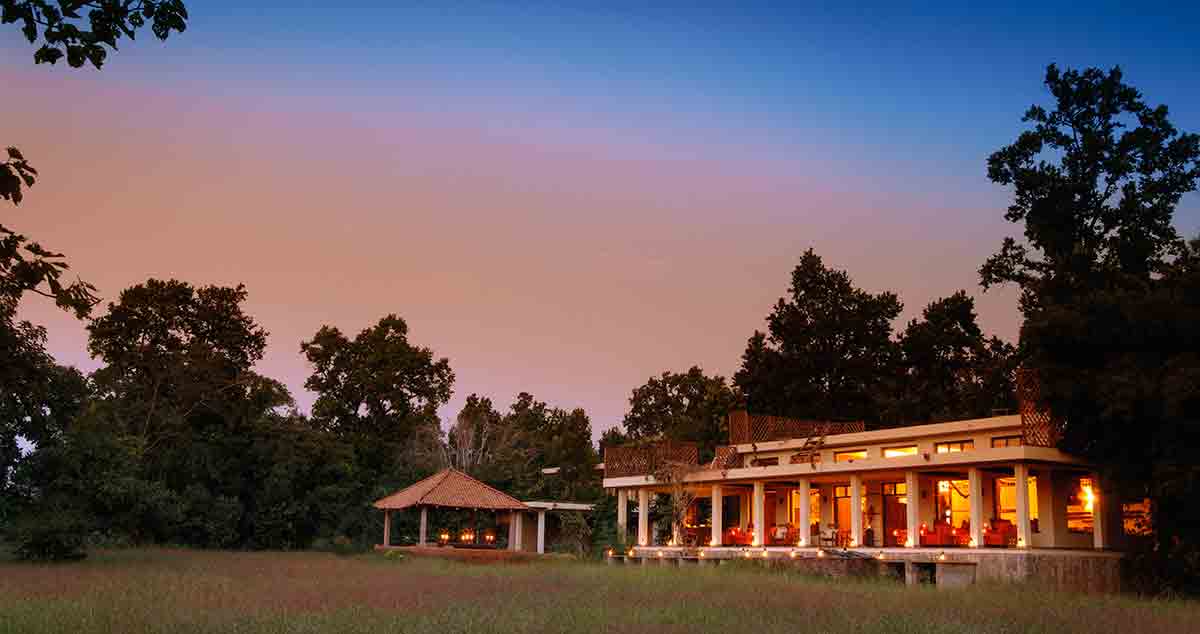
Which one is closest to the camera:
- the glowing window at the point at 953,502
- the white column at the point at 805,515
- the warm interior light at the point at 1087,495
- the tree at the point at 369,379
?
the warm interior light at the point at 1087,495

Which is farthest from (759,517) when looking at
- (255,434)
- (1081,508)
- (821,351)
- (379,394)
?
(379,394)

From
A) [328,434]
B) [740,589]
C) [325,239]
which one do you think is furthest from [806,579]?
[328,434]

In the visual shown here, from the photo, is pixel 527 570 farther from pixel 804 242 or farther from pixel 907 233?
pixel 804 242

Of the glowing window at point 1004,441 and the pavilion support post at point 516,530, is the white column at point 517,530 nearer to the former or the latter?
the pavilion support post at point 516,530

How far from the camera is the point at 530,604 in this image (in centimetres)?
1795

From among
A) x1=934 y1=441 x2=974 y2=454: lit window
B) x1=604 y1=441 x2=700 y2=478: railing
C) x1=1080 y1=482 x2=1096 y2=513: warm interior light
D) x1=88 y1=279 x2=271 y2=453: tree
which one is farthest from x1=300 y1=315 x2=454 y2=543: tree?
x1=1080 y1=482 x2=1096 y2=513: warm interior light

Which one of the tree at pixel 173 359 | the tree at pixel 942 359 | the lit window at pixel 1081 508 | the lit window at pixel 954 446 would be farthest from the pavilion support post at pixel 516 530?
the lit window at pixel 1081 508

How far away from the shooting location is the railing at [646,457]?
120 feet

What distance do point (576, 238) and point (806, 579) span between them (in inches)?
696

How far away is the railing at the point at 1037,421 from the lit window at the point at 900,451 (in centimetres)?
516

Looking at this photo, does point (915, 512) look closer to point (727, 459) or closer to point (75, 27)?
point (727, 459)

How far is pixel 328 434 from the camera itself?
49.8 metres

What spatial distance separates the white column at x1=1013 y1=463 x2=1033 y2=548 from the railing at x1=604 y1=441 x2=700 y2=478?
1226 centimetres

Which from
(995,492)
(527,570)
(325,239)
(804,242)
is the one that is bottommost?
(527,570)
